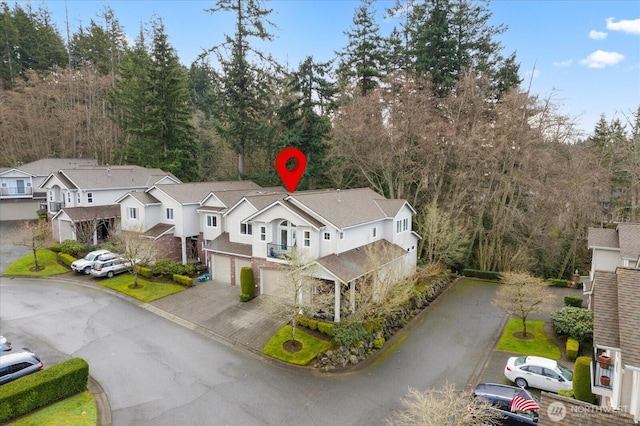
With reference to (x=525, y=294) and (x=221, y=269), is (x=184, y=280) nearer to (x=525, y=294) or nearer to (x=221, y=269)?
(x=221, y=269)

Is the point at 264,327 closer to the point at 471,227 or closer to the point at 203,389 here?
the point at 203,389

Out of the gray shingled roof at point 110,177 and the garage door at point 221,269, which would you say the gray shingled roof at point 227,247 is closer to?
the garage door at point 221,269

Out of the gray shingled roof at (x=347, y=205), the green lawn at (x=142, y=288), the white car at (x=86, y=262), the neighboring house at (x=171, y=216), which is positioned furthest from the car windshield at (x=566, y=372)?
the white car at (x=86, y=262)

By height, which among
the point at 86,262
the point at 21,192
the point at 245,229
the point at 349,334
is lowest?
the point at 349,334

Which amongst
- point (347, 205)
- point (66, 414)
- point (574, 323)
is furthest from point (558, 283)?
point (66, 414)

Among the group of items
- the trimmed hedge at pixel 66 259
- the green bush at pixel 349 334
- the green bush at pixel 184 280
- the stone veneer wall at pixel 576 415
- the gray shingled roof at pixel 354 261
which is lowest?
the green bush at pixel 349 334

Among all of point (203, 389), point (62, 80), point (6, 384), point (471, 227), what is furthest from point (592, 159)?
point (62, 80)
